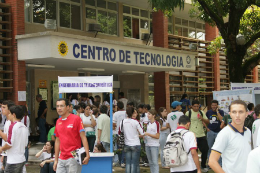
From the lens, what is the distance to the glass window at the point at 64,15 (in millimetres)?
19781

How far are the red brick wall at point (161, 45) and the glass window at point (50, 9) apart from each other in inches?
241

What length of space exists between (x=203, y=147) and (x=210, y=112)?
1123mm

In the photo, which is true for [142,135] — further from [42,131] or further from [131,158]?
[42,131]

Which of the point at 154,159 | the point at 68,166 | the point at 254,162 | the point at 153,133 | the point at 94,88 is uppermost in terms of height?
the point at 94,88

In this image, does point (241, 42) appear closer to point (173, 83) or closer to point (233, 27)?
point (233, 27)

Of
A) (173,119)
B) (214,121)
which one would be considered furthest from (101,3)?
(214,121)

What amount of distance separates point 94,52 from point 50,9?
4331mm

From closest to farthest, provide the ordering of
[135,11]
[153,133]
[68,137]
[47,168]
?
[68,137] → [47,168] → [153,133] → [135,11]

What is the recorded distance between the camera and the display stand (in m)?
9.76

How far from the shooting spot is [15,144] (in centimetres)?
773

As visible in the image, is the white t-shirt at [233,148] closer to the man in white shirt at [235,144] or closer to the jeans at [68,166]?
the man in white shirt at [235,144]

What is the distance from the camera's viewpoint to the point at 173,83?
987 inches

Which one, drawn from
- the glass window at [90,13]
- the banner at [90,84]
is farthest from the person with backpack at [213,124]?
the glass window at [90,13]

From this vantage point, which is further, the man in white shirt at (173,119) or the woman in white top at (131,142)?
the man in white shirt at (173,119)
